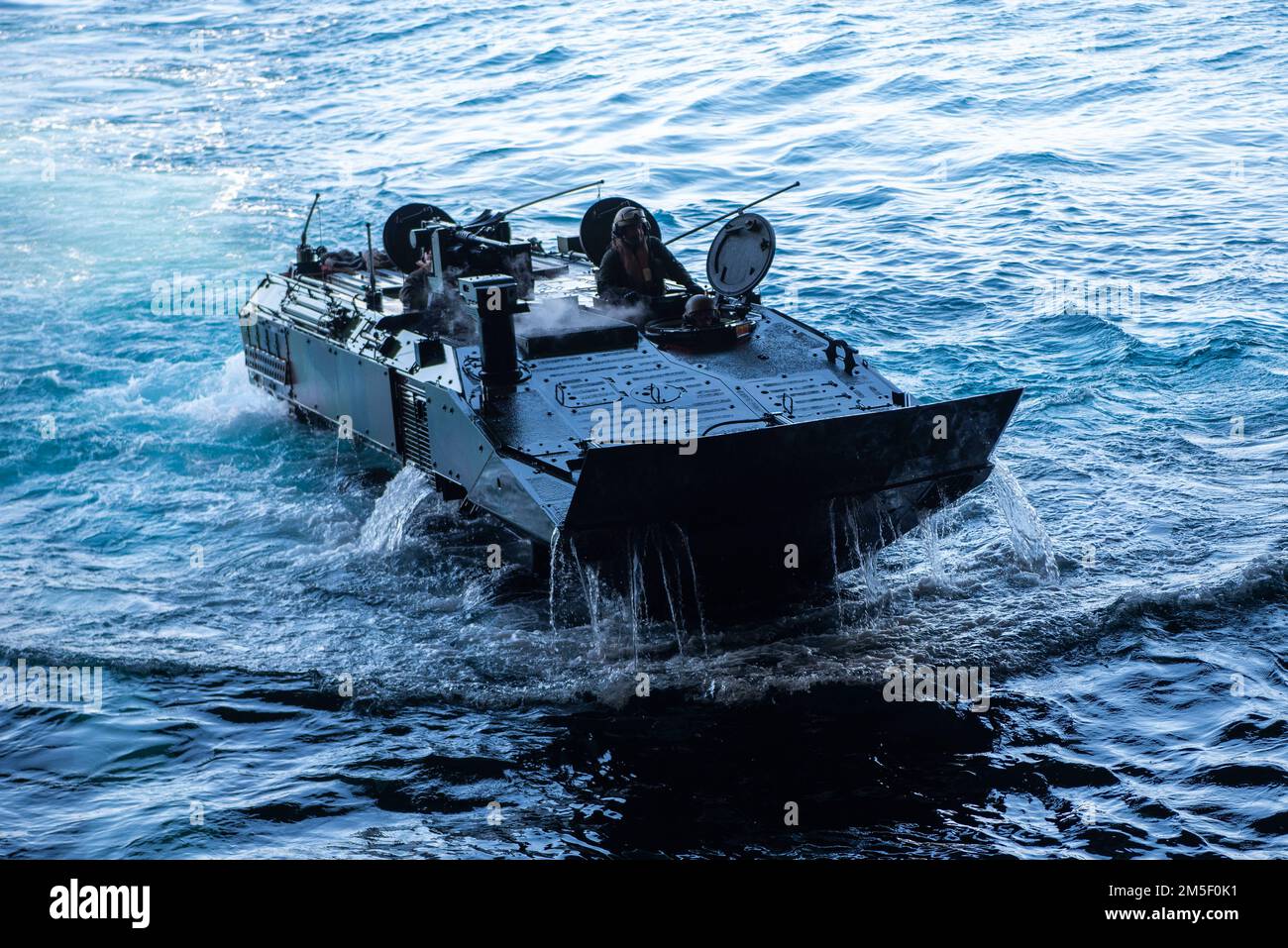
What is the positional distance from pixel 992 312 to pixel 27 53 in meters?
23.5

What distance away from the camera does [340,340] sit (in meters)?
11.5

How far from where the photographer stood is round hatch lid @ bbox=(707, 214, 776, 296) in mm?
10531

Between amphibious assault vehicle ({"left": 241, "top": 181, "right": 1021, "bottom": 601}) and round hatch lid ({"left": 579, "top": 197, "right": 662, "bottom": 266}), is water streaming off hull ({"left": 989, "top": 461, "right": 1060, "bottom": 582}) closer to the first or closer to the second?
amphibious assault vehicle ({"left": 241, "top": 181, "right": 1021, "bottom": 601})

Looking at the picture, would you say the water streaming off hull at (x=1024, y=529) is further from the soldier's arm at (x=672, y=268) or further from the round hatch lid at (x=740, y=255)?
the soldier's arm at (x=672, y=268)

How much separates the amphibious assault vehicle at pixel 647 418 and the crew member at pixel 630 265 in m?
0.17

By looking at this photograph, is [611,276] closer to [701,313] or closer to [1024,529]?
[701,313]

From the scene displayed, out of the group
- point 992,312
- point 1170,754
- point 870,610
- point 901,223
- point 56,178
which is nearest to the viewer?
point 1170,754

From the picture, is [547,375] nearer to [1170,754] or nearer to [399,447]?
[399,447]

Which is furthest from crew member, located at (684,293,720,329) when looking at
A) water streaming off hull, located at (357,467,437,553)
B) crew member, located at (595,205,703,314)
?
water streaming off hull, located at (357,467,437,553)

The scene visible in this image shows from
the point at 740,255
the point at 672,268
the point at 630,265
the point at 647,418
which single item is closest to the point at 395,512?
the point at 630,265

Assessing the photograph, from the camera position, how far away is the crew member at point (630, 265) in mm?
11039
